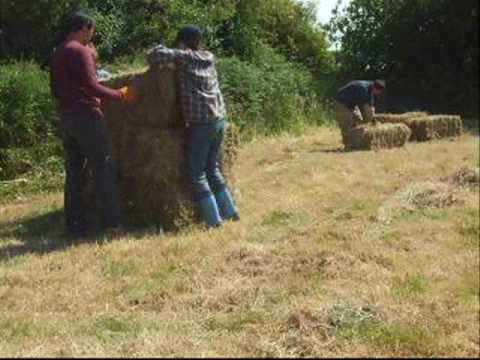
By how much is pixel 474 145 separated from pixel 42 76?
6798mm

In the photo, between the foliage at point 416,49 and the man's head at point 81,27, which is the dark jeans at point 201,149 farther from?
the foliage at point 416,49

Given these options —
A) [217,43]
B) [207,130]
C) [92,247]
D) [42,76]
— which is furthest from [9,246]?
[217,43]

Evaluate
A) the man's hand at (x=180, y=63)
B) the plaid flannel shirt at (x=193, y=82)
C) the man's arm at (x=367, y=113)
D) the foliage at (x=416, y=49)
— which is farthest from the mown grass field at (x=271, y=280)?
the foliage at (x=416, y=49)

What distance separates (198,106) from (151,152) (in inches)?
26.3

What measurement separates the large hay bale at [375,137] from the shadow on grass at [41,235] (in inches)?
222

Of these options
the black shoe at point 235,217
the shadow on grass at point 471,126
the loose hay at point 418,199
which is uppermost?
the black shoe at point 235,217

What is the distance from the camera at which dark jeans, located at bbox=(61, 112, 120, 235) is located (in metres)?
8.07

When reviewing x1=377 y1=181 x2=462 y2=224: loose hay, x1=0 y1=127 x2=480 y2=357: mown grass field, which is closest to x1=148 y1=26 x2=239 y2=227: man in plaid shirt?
x1=0 y1=127 x2=480 y2=357: mown grass field

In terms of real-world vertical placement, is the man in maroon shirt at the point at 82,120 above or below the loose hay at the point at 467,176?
above

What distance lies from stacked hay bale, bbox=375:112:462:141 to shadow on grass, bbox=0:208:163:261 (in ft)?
24.5

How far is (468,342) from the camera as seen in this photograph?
198 inches

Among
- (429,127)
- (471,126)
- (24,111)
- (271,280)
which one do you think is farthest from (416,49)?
(271,280)

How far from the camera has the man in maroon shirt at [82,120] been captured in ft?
25.9

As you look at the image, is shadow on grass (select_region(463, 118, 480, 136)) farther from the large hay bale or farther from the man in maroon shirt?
the man in maroon shirt
